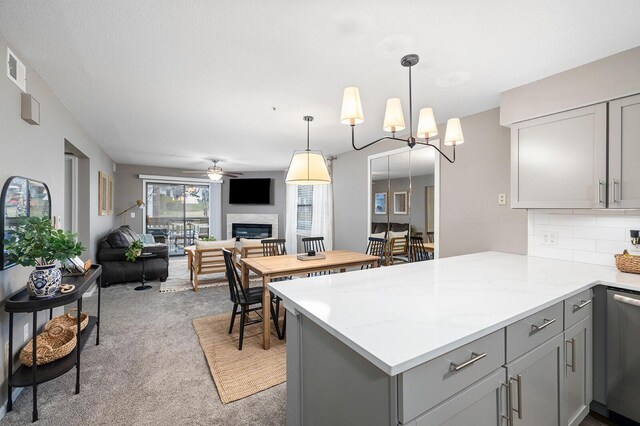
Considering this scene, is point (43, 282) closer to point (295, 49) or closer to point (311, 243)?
point (295, 49)

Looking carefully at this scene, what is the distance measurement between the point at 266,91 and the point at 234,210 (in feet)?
19.4

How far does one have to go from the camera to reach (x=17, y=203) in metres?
1.95

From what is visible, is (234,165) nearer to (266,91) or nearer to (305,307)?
(266,91)

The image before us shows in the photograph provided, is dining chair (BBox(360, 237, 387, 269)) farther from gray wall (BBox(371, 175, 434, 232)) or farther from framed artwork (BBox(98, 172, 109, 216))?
framed artwork (BBox(98, 172, 109, 216))

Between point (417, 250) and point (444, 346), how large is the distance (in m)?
2.94

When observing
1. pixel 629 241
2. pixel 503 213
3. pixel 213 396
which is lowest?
pixel 213 396

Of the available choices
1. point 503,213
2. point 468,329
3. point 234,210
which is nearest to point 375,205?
point 503,213

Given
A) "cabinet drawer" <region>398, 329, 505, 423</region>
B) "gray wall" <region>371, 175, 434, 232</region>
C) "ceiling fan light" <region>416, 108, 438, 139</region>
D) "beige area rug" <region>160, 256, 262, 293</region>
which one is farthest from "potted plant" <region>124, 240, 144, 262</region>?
"cabinet drawer" <region>398, 329, 505, 423</region>

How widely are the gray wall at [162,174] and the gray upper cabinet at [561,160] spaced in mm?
6141

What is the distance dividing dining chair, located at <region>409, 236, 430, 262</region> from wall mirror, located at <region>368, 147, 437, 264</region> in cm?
1

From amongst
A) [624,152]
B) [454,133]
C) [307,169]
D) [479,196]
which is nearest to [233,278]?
[307,169]

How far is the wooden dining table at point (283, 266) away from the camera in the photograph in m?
2.69

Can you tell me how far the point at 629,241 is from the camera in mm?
2098

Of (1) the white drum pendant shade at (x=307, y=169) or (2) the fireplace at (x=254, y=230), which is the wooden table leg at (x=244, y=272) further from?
(2) the fireplace at (x=254, y=230)
